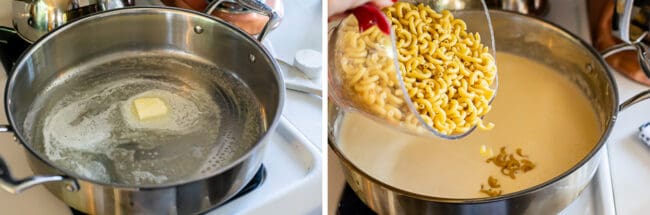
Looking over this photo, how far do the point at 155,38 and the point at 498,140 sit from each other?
35 cm

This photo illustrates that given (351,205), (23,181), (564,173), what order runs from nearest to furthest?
(23,181) → (564,173) → (351,205)

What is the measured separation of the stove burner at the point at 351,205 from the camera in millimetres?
709

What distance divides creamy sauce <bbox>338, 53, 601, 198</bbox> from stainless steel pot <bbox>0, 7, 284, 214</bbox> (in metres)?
0.14

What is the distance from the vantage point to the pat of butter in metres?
0.65

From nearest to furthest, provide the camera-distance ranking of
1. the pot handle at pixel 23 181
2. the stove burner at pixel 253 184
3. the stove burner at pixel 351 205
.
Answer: the pot handle at pixel 23 181
the stove burner at pixel 253 184
the stove burner at pixel 351 205

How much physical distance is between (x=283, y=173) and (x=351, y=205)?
10cm

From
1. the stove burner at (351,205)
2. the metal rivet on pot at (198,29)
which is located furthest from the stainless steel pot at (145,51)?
the stove burner at (351,205)

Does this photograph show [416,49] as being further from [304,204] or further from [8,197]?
[8,197]

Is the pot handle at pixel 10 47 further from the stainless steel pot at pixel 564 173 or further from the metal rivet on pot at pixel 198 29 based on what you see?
the stainless steel pot at pixel 564 173

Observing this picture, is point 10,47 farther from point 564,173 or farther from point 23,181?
point 564,173

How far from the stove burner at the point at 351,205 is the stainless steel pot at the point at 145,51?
109mm

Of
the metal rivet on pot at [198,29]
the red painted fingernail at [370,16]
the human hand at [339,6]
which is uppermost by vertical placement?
the human hand at [339,6]

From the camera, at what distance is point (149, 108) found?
2.13ft

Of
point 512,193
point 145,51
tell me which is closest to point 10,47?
point 145,51
